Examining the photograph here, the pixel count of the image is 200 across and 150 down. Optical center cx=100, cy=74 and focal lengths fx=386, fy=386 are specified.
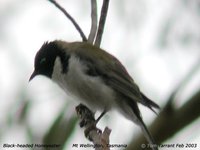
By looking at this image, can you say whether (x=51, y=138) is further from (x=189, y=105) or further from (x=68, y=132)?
(x=189, y=105)

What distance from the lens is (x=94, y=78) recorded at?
3.59m

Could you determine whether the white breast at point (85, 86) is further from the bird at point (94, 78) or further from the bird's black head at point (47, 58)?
the bird's black head at point (47, 58)

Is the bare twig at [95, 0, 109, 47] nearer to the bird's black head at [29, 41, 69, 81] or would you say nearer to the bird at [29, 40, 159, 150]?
the bird at [29, 40, 159, 150]

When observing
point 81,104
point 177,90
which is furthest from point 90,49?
point 177,90

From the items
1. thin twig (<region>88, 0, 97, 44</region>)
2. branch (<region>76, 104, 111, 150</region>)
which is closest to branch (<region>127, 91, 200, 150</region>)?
branch (<region>76, 104, 111, 150</region>)

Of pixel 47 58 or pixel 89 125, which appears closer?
pixel 89 125

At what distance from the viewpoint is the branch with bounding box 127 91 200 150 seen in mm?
1265

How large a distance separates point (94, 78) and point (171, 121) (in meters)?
2.31

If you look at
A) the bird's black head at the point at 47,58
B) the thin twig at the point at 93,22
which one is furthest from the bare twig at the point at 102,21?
the bird's black head at the point at 47,58

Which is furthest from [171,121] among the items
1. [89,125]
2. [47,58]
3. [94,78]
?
[47,58]

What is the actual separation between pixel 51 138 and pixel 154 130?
0.45 meters

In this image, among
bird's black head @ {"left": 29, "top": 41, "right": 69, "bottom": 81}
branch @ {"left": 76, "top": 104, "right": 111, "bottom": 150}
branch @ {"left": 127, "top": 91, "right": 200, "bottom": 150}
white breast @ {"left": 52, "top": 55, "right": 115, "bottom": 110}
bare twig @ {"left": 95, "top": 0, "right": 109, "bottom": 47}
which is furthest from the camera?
bird's black head @ {"left": 29, "top": 41, "right": 69, "bottom": 81}

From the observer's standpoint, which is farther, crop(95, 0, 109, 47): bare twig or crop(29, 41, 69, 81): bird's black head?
crop(29, 41, 69, 81): bird's black head

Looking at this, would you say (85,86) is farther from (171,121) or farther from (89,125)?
(171,121)
